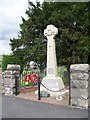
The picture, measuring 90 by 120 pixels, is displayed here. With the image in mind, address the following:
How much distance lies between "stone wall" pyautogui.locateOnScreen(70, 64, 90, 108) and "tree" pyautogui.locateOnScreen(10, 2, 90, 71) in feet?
15.8

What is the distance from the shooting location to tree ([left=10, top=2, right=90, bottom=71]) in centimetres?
1387

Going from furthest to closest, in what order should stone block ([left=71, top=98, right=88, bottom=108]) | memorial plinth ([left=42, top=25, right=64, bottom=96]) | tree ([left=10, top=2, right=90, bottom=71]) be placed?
tree ([left=10, top=2, right=90, bottom=71]) < memorial plinth ([left=42, top=25, right=64, bottom=96]) < stone block ([left=71, top=98, right=88, bottom=108])

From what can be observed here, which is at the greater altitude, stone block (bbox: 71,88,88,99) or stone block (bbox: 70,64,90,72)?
stone block (bbox: 70,64,90,72)

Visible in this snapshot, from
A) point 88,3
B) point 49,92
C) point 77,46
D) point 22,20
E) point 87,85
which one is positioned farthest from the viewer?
point 22,20

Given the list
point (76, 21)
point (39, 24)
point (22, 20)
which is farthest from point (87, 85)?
point (22, 20)

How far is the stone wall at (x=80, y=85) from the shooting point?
7980 mm

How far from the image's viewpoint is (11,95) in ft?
34.8

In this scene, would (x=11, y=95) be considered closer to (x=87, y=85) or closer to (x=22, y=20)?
(x=87, y=85)

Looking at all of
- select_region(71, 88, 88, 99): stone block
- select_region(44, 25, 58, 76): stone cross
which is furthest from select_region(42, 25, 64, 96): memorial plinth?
select_region(71, 88, 88, 99): stone block

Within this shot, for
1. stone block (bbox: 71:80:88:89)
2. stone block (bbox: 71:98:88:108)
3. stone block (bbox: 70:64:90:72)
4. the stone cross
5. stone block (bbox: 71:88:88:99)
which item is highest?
the stone cross

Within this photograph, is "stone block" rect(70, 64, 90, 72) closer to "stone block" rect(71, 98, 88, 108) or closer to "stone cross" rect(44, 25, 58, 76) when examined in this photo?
"stone block" rect(71, 98, 88, 108)

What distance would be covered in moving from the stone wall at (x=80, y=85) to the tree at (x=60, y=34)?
15.8ft

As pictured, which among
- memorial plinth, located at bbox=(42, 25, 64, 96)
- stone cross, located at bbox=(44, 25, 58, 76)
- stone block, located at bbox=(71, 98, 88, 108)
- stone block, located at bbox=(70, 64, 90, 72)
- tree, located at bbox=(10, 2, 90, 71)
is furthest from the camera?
tree, located at bbox=(10, 2, 90, 71)

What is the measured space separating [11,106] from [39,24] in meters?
7.91
